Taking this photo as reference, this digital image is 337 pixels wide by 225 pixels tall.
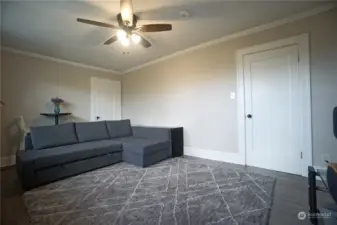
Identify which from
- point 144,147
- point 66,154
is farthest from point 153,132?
point 66,154

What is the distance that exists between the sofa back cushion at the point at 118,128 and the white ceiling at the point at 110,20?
1690 mm

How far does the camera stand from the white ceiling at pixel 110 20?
2.57m

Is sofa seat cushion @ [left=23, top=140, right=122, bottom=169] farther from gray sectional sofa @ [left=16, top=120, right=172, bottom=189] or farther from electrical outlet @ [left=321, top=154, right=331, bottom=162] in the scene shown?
electrical outlet @ [left=321, top=154, right=331, bottom=162]

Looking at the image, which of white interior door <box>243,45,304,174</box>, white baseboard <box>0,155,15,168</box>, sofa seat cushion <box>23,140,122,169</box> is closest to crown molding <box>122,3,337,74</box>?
white interior door <box>243,45,304,174</box>

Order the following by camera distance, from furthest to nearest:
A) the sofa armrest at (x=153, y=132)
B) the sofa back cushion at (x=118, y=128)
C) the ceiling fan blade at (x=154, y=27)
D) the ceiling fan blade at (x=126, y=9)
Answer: the sofa back cushion at (x=118, y=128)
the sofa armrest at (x=153, y=132)
the ceiling fan blade at (x=154, y=27)
the ceiling fan blade at (x=126, y=9)

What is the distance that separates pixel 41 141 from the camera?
3.31 metres

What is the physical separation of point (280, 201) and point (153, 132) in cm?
281

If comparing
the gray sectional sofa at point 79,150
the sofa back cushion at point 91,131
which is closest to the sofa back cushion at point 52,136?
the gray sectional sofa at point 79,150

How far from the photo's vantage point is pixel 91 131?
407 centimetres

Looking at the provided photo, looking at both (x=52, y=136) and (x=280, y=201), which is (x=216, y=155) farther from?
(x=52, y=136)

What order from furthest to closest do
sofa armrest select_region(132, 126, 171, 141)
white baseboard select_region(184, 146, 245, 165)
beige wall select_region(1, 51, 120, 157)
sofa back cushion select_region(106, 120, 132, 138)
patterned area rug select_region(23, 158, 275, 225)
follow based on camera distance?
sofa back cushion select_region(106, 120, 132, 138), sofa armrest select_region(132, 126, 171, 141), beige wall select_region(1, 51, 120, 157), white baseboard select_region(184, 146, 245, 165), patterned area rug select_region(23, 158, 275, 225)

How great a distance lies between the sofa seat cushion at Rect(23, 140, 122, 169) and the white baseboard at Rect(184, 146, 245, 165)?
1654 mm

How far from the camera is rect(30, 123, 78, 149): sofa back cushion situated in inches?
130

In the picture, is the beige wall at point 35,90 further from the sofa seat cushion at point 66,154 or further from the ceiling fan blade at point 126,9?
the ceiling fan blade at point 126,9
